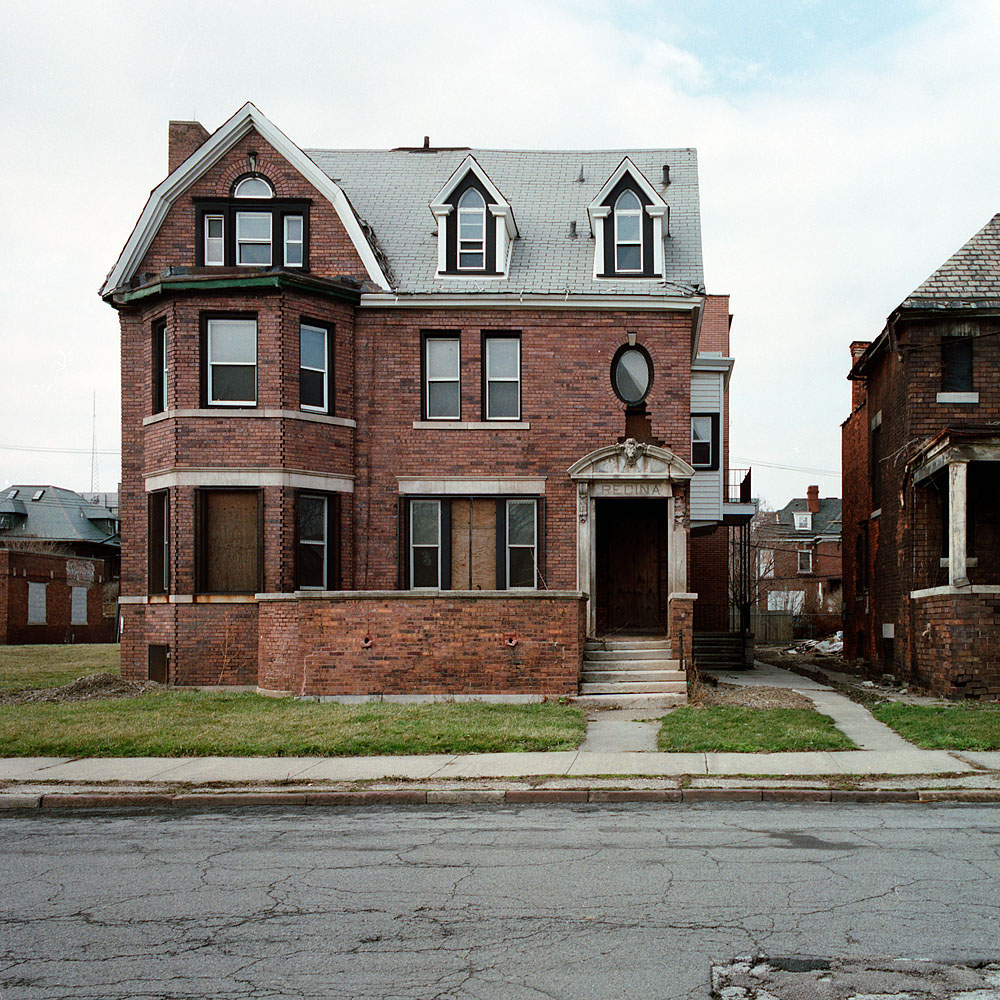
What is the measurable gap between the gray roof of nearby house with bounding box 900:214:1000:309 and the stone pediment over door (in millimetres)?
5044

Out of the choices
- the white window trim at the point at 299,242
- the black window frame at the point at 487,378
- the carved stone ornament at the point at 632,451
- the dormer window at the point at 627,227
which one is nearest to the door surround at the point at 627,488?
the carved stone ornament at the point at 632,451

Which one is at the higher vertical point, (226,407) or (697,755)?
(226,407)

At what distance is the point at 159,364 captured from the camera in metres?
20.2

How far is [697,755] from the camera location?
39.5 feet

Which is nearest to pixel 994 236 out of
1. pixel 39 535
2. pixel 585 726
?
pixel 585 726

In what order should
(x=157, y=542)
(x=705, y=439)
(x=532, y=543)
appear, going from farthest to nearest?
(x=705, y=439), (x=532, y=543), (x=157, y=542)

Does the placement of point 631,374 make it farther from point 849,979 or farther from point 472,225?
point 849,979

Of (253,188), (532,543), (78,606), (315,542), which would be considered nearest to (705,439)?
(532,543)

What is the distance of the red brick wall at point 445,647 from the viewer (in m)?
16.6

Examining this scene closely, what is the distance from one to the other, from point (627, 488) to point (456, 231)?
20.7ft

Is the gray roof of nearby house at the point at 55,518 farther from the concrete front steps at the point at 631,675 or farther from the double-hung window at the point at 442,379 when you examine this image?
the concrete front steps at the point at 631,675

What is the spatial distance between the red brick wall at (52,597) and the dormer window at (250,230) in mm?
26165

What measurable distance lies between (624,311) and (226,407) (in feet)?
25.9

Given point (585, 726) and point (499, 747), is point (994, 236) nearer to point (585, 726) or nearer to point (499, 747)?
point (585, 726)
